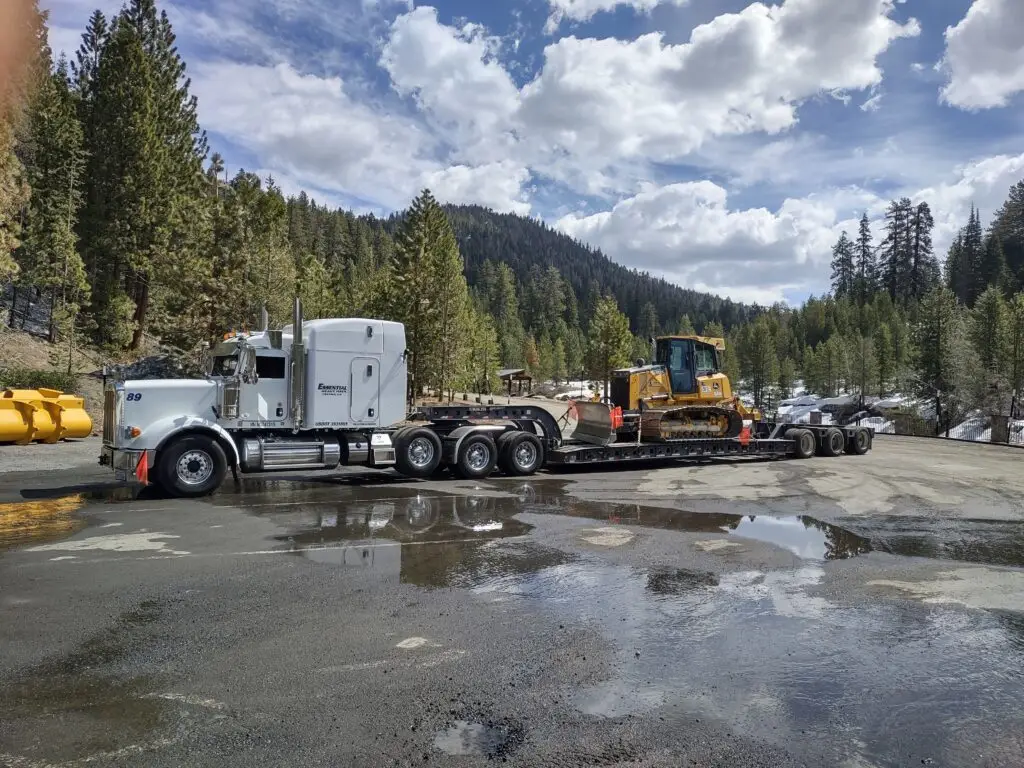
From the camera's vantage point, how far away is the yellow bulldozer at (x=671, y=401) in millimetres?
17578

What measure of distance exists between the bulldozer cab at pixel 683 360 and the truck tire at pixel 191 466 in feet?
38.0

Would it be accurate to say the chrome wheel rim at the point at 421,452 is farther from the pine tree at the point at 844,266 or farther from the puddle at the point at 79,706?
the pine tree at the point at 844,266

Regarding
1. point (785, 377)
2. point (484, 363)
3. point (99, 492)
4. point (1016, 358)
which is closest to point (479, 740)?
point (99, 492)

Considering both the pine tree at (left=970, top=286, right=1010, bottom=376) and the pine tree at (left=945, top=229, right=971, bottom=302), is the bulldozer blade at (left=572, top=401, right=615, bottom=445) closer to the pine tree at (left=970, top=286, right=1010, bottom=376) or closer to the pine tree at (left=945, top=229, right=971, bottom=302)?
the pine tree at (left=970, top=286, right=1010, bottom=376)

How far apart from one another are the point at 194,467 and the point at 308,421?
93.8 inches

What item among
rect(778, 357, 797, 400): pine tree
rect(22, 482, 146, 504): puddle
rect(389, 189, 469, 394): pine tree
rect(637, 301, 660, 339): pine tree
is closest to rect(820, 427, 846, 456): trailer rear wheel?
rect(22, 482, 146, 504): puddle

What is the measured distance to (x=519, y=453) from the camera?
15508mm

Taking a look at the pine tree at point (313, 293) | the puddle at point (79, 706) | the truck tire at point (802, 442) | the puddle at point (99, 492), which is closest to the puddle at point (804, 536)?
the puddle at point (79, 706)

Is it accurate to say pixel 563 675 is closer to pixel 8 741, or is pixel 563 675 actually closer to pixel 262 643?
pixel 262 643

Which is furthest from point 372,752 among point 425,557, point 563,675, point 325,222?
point 325,222

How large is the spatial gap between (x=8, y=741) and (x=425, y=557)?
470 cm

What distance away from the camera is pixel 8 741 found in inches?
146

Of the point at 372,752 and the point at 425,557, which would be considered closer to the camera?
the point at 372,752

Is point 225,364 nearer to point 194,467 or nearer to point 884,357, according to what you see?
point 194,467
